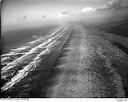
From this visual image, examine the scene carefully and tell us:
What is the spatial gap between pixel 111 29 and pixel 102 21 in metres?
0.56

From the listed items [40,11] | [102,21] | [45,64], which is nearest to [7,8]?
[40,11]

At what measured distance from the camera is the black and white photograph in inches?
88.1

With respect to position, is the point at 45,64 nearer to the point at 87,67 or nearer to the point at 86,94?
the point at 87,67

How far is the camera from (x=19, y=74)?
2.59 meters

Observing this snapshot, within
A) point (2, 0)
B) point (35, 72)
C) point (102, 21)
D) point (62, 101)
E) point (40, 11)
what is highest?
point (2, 0)

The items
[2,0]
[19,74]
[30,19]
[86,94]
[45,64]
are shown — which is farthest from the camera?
[30,19]

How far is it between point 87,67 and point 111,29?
1578 millimetres

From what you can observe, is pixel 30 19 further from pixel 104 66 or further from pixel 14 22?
pixel 104 66

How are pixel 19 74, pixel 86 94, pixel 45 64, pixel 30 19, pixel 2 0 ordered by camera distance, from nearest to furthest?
1. pixel 86 94
2. pixel 19 74
3. pixel 45 64
4. pixel 2 0
5. pixel 30 19

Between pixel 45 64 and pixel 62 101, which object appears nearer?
pixel 62 101

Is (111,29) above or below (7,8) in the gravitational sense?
below

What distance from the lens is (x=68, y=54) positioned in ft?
10.8

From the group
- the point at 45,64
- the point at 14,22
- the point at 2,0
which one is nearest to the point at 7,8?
the point at 2,0

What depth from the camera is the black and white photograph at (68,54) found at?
2.24 m
